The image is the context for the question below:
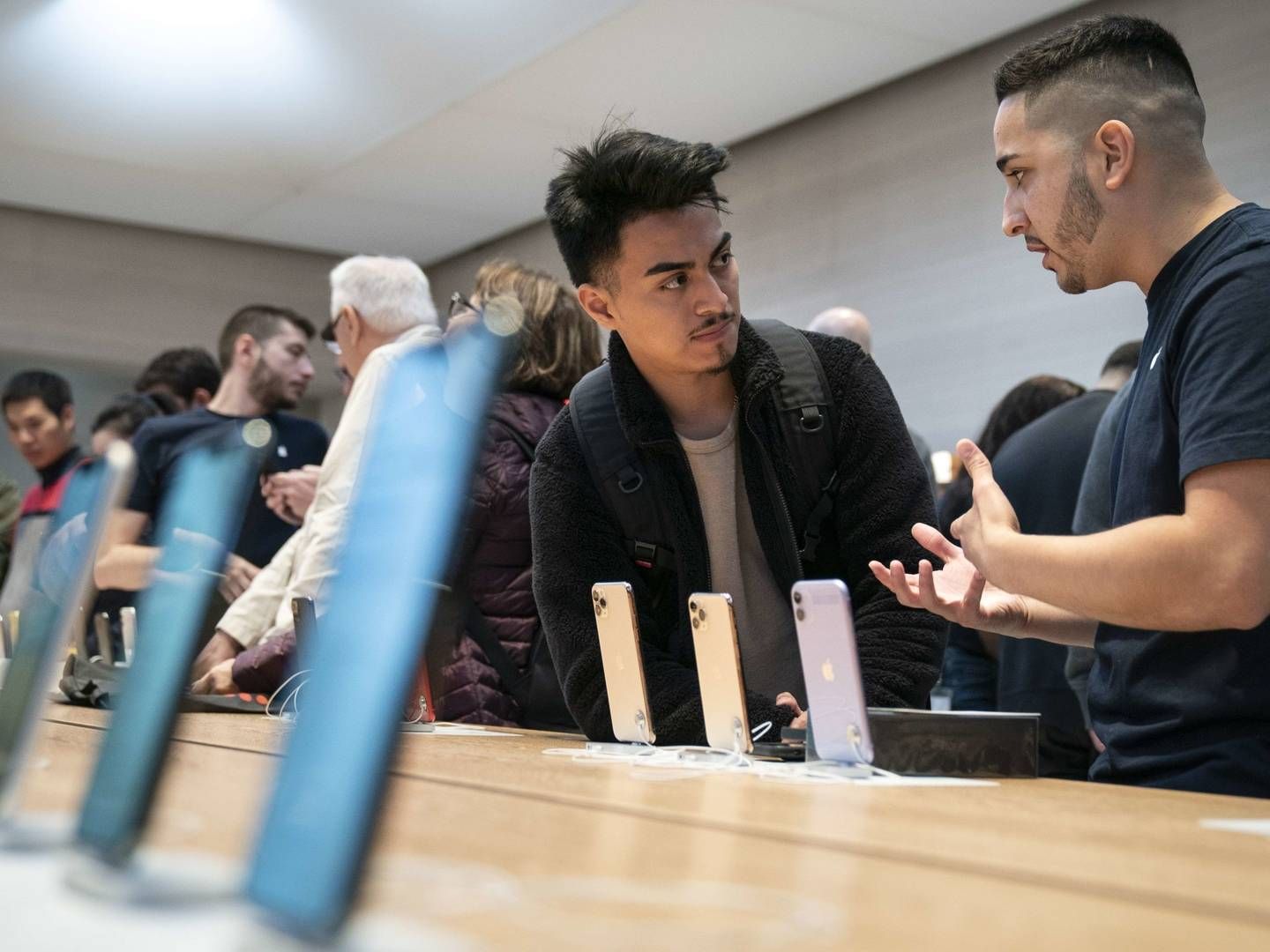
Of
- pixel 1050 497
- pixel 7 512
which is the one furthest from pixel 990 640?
pixel 7 512

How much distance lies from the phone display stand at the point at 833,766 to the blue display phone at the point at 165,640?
683 millimetres

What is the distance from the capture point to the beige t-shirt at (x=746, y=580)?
2.00 metres

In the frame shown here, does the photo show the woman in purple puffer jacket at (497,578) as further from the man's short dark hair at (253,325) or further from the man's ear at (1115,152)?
the man's short dark hair at (253,325)

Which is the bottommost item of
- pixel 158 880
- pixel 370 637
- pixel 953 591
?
pixel 158 880

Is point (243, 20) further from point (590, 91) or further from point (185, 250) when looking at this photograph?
point (185, 250)

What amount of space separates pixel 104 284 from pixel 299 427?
5.30 m

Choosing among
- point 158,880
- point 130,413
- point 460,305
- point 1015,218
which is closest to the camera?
point 158,880

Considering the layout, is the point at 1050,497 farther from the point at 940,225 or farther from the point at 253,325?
the point at 940,225

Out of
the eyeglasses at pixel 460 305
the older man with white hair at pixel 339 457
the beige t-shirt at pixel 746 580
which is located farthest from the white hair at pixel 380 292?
the beige t-shirt at pixel 746 580

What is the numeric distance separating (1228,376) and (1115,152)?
38 cm

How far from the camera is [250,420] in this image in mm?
3707

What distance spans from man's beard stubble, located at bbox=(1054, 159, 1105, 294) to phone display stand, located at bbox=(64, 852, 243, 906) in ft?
4.12

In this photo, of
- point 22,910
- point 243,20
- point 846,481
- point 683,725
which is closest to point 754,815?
point 22,910

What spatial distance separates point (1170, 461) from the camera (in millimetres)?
1546
